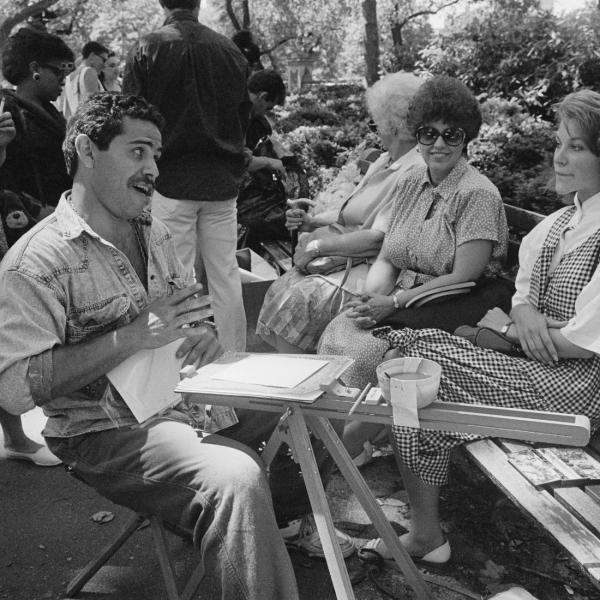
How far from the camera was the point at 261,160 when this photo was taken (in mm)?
5766

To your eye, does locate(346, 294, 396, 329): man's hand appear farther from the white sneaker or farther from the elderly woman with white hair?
the white sneaker

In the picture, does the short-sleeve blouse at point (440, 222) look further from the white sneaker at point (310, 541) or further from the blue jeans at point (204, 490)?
the blue jeans at point (204, 490)

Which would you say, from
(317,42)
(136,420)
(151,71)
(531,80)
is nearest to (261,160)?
(151,71)

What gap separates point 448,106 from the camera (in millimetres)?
3232

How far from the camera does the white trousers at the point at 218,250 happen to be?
4305 millimetres

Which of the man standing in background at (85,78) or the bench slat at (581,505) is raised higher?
the man standing in background at (85,78)

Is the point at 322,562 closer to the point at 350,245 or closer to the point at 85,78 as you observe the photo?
the point at 350,245

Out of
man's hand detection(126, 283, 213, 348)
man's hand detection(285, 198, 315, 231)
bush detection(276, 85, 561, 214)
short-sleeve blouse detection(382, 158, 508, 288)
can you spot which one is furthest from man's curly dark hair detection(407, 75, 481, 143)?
man's hand detection(126, 283, 213, 348)

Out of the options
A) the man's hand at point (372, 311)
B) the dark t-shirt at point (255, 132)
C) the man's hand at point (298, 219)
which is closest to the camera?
the man's hand at point (372, 311)

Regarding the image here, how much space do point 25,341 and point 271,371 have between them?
70 centimetres

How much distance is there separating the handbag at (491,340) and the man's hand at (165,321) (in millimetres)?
1146

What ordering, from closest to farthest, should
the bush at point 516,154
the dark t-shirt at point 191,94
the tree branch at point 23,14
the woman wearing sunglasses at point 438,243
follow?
the woman wearing sunglasses at point 438,243 → the dark t-shirt at point 191,94 → the bush at point 516,154 → the tree branch at point 23,14

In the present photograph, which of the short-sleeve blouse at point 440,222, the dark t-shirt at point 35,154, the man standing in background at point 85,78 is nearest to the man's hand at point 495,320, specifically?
the short-sleeve blouse at point 440,222

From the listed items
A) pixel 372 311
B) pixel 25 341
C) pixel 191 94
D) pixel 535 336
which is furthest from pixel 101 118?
pixel 191 94
